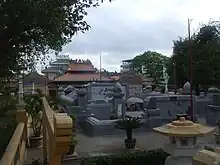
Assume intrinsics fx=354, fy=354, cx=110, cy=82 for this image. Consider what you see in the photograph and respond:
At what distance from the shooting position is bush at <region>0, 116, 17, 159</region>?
6464 mm

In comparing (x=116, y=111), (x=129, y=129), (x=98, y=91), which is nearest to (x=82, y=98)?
(x=98, y=91)

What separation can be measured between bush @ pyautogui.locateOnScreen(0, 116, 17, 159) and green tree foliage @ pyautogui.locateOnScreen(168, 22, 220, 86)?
2085 cm

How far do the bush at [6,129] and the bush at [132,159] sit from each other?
205 cm

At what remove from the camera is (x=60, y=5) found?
8.23 meters

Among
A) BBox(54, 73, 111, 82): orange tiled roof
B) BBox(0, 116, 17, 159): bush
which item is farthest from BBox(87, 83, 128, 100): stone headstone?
BBox(0, 116, 17, 159): bush

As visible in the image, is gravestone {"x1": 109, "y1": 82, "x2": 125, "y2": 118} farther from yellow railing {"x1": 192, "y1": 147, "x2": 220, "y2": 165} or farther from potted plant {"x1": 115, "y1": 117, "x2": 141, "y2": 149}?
yellow railing {"x1": 192, "y1": 147, "x2": 220, "y2": 165}

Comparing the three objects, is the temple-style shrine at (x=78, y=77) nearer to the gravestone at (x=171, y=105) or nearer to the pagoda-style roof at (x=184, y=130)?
the gravestone at (x=171, y=105)

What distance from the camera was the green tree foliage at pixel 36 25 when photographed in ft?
24.8

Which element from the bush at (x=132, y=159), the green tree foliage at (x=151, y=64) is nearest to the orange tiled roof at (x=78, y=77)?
the bush at (x=132, y=159)

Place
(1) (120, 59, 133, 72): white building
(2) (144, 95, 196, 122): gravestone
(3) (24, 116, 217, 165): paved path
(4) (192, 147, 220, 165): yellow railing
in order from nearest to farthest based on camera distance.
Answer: (4) (192, 147, 220, 165): yellow railing, (3) (24, 116, 217, 165): paved path, (2) (144, 95, 196, 122): gravestone, (1) (120, 59, 133, 72): white building

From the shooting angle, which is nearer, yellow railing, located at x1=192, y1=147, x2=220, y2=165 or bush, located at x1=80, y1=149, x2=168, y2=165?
yellow railing, located at x1=192, y1=147, x2=220, y2=165

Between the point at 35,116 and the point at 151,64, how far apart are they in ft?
192

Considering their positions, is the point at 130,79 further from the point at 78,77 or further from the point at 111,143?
the point at 111,143

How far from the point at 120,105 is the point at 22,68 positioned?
7.39m
